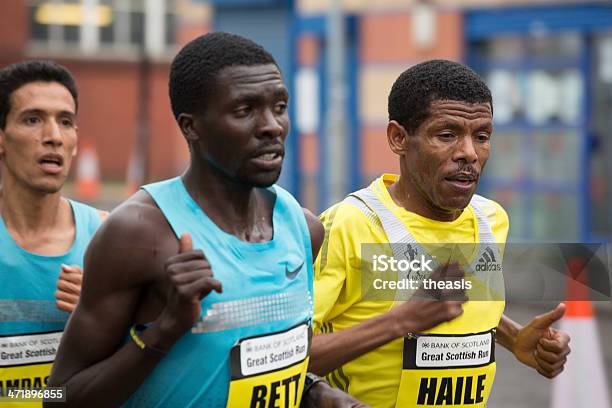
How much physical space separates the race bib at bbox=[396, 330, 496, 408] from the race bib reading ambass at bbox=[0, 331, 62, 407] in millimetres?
1183

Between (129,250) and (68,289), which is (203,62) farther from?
(68,289)

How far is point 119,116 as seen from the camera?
3127cm

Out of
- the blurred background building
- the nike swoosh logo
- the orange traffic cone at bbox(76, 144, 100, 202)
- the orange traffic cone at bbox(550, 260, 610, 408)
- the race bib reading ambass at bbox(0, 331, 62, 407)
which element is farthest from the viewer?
the orange traffic cone at bbox(76, 144, 100, 202)

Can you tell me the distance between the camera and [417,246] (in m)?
3.09

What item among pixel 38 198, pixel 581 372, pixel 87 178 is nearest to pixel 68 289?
pixel 38 198

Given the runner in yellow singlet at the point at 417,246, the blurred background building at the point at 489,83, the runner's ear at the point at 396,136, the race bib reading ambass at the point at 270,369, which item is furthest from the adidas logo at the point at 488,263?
the blurred background building at the point at 489,83

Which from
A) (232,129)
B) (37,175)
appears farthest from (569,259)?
(37,175)

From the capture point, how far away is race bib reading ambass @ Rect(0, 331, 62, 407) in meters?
3.40

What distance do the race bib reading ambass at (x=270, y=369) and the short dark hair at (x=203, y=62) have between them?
581 mm

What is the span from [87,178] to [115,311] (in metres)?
25.6

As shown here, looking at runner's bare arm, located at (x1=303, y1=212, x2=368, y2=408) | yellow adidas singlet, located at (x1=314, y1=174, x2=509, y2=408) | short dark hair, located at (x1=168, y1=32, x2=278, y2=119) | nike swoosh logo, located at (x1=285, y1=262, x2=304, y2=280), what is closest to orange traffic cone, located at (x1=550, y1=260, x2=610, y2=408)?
yellow adidas singlet, located at (x1=314, y1=174, x2=509, y2=408)

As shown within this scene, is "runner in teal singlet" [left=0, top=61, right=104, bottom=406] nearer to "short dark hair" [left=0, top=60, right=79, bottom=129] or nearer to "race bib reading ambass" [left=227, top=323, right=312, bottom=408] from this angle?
"short dark hair" [left=0, top=60, right=79, bottom=129]

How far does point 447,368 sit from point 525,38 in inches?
441

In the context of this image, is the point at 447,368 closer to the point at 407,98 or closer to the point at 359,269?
the point at 359,269
